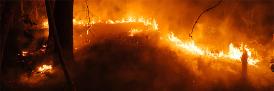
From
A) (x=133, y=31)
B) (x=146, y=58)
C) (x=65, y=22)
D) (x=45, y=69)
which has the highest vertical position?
(x=65, y=22)

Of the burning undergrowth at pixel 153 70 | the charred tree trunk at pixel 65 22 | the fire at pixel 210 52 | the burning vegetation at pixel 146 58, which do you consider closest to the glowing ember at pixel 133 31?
the burning vegetation at pixel 146 58

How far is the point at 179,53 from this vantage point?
9844 millimetres

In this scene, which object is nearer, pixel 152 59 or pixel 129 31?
pixel 152 59

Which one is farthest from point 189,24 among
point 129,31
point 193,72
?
point 193,72

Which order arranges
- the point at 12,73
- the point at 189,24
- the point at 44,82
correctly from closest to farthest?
the point at 44,82
the point at 12,73
the point at 189,24

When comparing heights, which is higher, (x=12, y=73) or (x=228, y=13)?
(x=228, y=13)

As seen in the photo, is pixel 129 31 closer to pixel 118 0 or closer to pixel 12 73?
pixel 12 73

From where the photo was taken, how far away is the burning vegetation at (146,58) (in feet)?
26.7

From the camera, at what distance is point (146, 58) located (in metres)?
9.34

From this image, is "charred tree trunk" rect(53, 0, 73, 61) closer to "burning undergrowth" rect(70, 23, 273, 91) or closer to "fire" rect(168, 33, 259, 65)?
"burning undergrowth" rect(70, 23, 273, 91)

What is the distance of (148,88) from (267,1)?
26.7 ft

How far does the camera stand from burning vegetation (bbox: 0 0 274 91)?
813cm

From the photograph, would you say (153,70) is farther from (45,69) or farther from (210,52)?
(45,69)

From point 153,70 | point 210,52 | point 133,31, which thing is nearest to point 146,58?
point 153,70
